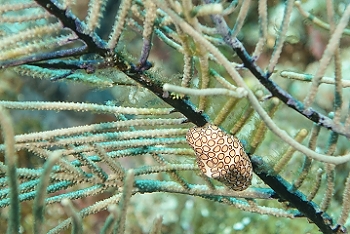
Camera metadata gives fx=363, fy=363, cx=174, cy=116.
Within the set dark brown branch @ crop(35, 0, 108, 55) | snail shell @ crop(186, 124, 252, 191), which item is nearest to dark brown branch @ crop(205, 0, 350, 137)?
snail shell @ crop(186, 124, 252, 191)

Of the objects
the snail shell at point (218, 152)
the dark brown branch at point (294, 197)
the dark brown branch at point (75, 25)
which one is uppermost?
the dark brown branch at point (75, 25)

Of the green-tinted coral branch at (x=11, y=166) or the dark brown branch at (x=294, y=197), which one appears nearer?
the green-tinted coral branch at (x=11, y=166)

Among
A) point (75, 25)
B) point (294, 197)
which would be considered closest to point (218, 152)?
point (294, 197)

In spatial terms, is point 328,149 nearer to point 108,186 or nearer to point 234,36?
point 234,36

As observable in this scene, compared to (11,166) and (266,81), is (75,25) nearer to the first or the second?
(11,166)

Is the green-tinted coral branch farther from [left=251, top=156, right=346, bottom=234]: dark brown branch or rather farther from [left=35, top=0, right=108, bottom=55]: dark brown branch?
[left=251, top=156, right=346, bottom=234]: dark brown branch

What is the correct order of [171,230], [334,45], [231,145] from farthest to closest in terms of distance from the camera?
[171,230] → [231,145] → [334,45]

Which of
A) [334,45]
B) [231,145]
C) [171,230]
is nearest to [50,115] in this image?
[171,230]

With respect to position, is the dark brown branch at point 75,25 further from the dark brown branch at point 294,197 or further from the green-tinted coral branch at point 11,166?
the dark brown branch at point 294,197

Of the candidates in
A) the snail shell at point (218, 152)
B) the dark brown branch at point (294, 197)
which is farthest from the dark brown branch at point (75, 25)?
the dark brown branch at point (294, 197)
